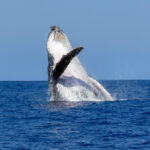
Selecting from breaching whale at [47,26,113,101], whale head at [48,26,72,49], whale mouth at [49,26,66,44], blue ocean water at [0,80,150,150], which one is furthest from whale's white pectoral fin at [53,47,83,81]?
blue ocean water at [0,80,150,150]

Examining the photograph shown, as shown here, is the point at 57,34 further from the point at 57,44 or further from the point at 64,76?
the point at 64,76

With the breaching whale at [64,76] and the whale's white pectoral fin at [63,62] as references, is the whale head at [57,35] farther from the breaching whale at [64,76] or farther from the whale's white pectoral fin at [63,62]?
the whale's white pectoral fin at [63,62]

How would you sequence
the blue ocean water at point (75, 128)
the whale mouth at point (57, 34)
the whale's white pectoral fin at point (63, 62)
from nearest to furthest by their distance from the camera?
the blue ocean water at point (75, 128) → the whale's white pectoral fin at point (63, 62) → the whale mouth at point (57, 34)

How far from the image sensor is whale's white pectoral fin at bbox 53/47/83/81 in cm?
2100

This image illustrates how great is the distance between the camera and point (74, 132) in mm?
17312

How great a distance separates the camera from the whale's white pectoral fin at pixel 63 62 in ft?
68.9

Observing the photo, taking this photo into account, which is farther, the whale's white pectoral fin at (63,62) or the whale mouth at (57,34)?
the whale mouth at (57,34)

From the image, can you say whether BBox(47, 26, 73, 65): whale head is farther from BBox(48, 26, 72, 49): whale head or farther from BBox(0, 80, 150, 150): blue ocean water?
BBox(0, 80, 150, 150): blue ocean water

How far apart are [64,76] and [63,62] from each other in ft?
3.96

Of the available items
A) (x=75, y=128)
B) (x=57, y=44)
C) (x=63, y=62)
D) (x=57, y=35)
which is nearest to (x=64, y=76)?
(x=63, y=62)

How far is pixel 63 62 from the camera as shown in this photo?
21594 millimetres

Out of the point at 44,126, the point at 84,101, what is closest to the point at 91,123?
the point at 44,126

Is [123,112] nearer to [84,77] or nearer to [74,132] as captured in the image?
[84,77]

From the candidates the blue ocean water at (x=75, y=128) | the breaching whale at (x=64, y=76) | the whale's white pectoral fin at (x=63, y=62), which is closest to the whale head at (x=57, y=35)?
the breaching whale at (x=64, y=76)
